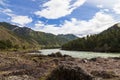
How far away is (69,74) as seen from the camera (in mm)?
20156

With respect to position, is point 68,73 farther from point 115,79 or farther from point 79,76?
point 115,79

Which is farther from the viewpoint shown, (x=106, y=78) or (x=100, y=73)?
(x=100, y=73)

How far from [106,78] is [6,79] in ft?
41.1

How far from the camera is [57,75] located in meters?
20.5

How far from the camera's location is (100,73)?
1425 inches

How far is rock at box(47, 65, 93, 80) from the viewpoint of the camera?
1970 centimetres

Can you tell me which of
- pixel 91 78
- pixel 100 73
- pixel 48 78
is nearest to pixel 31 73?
pixel 100 73

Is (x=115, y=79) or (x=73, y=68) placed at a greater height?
(x=73, y=68)

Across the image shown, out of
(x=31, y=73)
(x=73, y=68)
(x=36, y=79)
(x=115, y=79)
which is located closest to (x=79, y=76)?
(x=73, y=68)

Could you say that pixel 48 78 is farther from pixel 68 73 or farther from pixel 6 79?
pixel 6 79

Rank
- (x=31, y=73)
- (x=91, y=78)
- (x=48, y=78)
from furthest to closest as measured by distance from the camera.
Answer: (x=31, y=73)
(x=48, y=78)
(x=91, y=78)

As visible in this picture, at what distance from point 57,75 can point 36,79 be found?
10312 mm

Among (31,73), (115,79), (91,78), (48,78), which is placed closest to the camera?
(91,78)

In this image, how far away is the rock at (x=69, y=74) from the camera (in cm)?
1970
